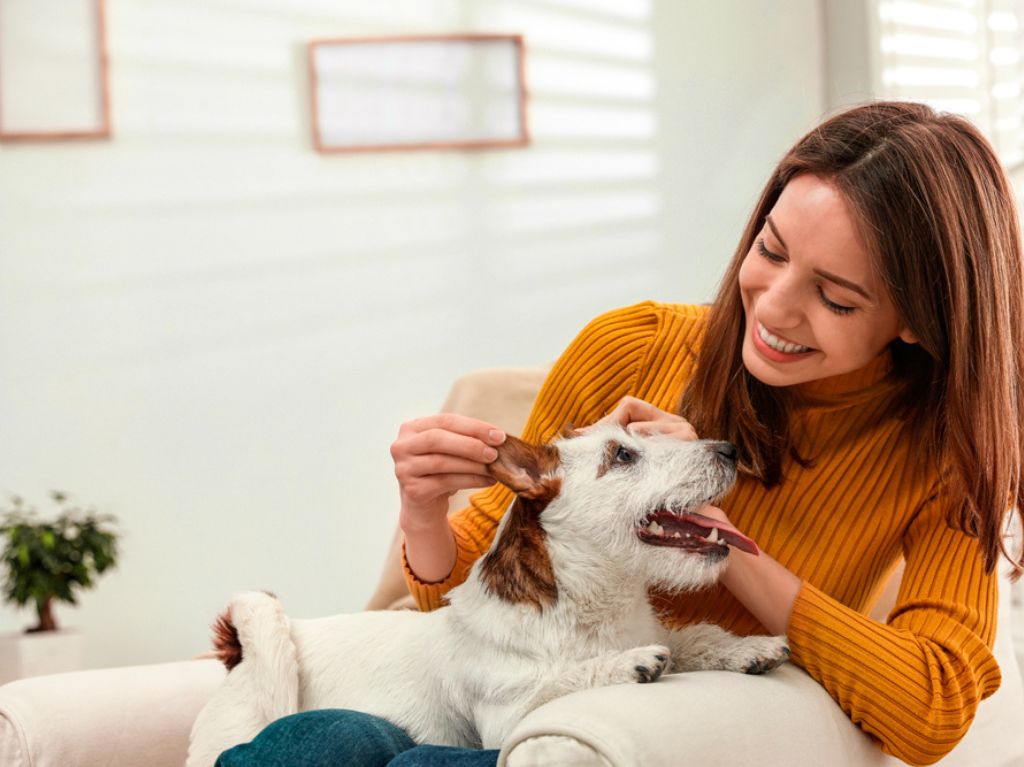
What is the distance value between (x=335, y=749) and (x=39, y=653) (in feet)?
7.46

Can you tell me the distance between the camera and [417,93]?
3619 mm

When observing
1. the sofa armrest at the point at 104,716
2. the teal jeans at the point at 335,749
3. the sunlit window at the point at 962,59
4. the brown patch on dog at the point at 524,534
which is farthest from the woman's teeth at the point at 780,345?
the sunlit window at the point at 962,59

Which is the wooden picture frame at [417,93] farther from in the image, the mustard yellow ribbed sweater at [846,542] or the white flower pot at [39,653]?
the mustard yellow ribbed sweater at [846,542]

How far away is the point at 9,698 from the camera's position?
1.56 meters

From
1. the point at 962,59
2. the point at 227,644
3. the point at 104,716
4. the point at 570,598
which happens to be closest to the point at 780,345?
the point at 570,598

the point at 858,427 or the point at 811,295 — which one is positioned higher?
the point at 811,295

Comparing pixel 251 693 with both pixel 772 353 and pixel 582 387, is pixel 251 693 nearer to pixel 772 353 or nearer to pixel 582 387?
pixel 582 387

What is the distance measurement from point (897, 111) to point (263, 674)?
1136 millimetres

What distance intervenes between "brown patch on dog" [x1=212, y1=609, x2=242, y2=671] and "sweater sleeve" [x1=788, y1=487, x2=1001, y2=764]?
736 mm

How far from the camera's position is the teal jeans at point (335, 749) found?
3.87 feet

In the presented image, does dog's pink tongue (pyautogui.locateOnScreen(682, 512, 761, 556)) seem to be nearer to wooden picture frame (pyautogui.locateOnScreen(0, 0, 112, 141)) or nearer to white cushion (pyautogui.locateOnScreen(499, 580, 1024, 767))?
white cushion (pyautogui.locateOnScreen(499, 580, 1024, 767))

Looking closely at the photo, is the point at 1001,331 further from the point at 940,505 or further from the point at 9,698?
the point at 9,698

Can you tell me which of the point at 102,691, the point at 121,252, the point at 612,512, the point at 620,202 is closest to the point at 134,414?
the point at 121,252

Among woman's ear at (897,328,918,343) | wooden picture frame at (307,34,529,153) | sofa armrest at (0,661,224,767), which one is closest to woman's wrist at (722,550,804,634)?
woman's ear at (897,328,918,343)
